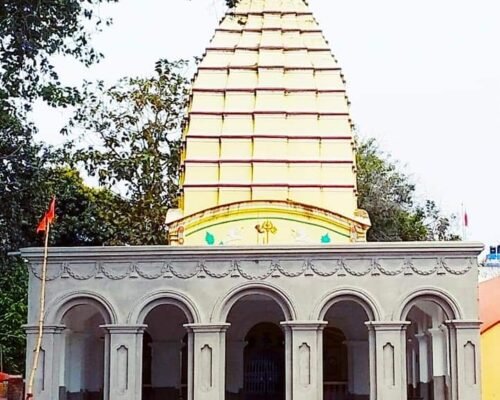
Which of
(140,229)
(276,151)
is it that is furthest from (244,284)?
(140,229)

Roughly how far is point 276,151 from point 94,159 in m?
8.12

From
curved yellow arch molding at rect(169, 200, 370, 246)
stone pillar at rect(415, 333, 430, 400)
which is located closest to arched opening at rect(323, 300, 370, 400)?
stone pillar at rect(415, 333, 430, 400)

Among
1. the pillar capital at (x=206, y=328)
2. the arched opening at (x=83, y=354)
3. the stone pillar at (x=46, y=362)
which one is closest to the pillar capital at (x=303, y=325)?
the pillar capital at (x=206, y=328)

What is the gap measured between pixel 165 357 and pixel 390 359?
5783 mm

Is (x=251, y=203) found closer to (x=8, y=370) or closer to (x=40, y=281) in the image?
(x=40, y=281)

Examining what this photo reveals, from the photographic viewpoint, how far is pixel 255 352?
72.9ft

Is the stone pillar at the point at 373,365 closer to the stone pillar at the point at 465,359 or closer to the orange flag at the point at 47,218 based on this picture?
the stone pillar at the point at 465,359

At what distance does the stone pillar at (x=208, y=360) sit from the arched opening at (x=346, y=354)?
3780 millimetres

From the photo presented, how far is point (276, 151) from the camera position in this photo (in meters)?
22.9

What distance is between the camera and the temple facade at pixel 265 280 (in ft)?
60.2

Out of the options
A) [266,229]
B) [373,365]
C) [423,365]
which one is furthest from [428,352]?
[266,229]

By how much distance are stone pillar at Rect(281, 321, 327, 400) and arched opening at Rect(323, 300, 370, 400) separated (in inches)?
120

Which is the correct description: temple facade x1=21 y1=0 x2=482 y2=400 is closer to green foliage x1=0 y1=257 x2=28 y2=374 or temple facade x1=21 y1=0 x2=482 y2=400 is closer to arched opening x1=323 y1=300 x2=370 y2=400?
arched opening x1=323 y1=300 x2=370 y2=400

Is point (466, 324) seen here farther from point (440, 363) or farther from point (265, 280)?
point (265, 280)
